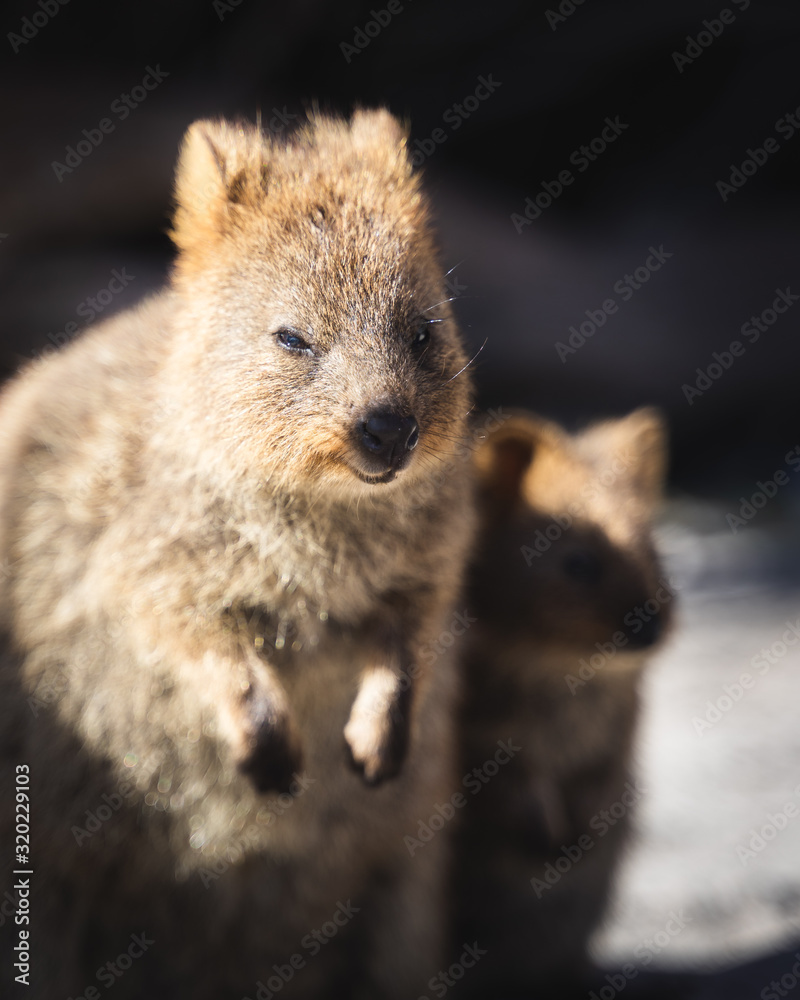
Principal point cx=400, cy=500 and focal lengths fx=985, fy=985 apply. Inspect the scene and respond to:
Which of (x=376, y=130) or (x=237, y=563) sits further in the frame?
(x=376, y=130)

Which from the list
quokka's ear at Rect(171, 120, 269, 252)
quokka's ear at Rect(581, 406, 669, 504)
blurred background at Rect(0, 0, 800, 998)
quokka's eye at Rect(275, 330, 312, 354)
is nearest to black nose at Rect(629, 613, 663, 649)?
quokka's ear at Rect(581, 406, 669, 504)

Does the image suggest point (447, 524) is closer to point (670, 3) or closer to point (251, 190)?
point (251, 190)

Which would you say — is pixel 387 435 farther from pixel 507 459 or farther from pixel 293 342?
pixel 507 459

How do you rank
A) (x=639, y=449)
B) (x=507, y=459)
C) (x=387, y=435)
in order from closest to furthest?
1. (x=387, y=435)
2. (x=507, y=459)
3. (x=639, y=449)

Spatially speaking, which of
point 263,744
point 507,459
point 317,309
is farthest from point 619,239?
point 263,744

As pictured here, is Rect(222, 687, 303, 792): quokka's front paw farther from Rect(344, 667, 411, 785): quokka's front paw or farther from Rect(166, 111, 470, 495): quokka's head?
Rect(166, 111, 470, 495): quokka's head

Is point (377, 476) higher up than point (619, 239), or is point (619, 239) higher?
point (619, 239)

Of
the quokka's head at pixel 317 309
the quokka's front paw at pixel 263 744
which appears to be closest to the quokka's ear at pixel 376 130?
the quokka's head at pixel 317 309

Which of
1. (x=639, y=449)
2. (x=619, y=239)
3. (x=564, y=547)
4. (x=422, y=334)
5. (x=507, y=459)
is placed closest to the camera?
(x=422, y=334)

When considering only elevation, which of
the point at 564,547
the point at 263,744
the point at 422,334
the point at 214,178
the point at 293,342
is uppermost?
the point at 214,178
